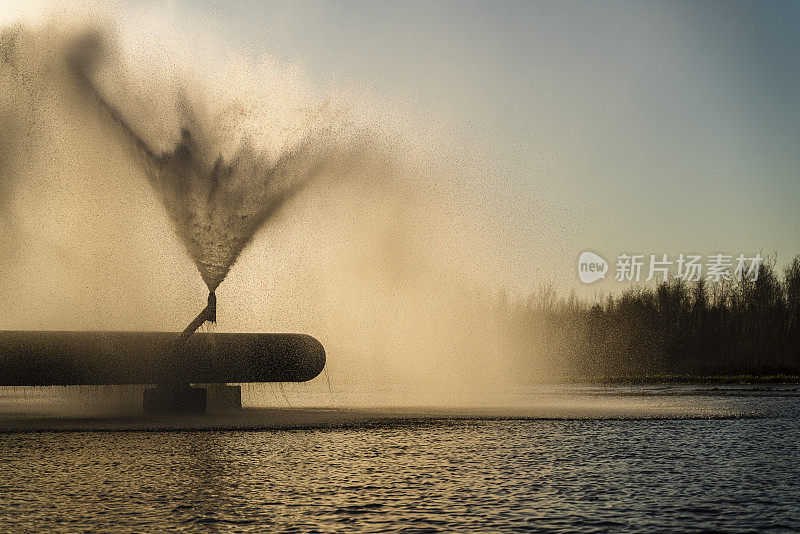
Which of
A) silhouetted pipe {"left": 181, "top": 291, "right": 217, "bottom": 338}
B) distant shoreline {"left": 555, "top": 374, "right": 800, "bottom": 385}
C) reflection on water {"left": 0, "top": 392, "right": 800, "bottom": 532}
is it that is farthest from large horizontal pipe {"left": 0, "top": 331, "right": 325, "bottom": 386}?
distant shoreline {"left": 555, "top": 374, "right": 800, "bottom": 385}

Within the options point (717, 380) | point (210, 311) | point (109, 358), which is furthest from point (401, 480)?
point (717, 380)

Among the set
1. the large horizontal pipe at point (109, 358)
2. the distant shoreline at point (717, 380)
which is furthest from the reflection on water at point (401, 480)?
the distant shoreline at point (717, 380)

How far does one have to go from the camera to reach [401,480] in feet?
45.8

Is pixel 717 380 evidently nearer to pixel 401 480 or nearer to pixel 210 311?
pixel 210 311

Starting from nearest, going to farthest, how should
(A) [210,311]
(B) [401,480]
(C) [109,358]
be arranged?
(B) [401,480], (A) [210,311], (C) [109,358]

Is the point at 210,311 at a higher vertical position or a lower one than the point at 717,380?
higher

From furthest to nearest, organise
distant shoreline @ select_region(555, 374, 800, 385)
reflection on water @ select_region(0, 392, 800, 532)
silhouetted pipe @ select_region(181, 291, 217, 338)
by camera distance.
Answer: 1. distant shoreline @ select_region(555, 374, 800, 385)
2. silhouetted pipe @ select_region(181, 291, 217, 338)
3. reflection on water @ select_region(0, 392, 800, 532)

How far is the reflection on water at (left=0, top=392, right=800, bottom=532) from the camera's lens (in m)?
10.8

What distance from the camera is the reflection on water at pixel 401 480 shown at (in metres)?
10.8

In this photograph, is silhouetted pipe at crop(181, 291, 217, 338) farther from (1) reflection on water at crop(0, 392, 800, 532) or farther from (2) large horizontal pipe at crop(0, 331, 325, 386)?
(1) reflection on water at crop(0, 392, 800, 532)

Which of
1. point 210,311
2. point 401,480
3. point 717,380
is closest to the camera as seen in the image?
point 401,480

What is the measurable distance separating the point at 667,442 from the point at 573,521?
1049 cm

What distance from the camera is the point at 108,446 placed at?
62.9ft

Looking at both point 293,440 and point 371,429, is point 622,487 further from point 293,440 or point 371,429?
point 371,429
